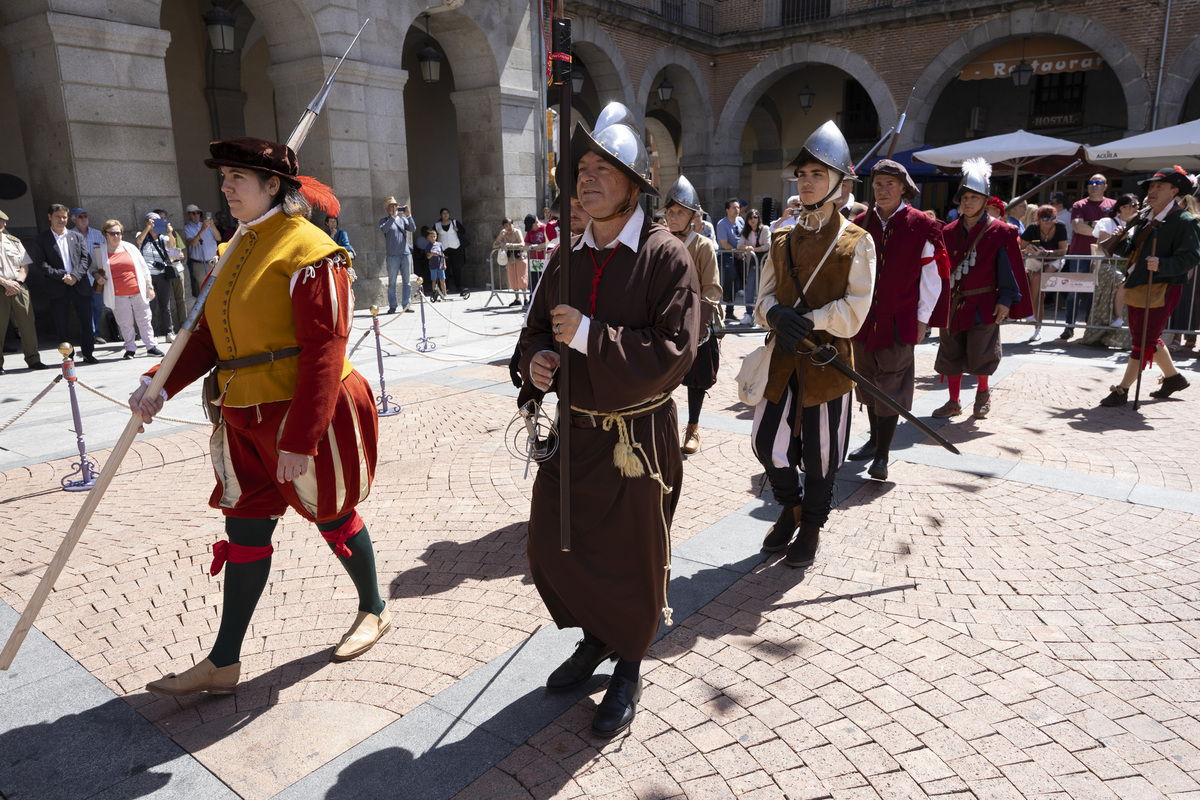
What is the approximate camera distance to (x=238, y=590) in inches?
116

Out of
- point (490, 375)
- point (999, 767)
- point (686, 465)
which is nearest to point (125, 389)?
point (490, 375)

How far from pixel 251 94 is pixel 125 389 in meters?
12.2

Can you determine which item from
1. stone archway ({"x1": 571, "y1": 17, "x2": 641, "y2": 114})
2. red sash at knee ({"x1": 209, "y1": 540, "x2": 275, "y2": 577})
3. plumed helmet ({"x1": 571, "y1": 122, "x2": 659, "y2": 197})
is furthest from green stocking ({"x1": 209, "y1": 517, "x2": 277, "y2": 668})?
stone archway ({"x1": 571, "y1": 17, "x2": 641, "y2": 114})

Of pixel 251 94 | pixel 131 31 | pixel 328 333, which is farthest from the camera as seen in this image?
pixel 251 94

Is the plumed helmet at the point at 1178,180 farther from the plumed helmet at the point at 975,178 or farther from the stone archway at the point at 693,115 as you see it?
the stone archway at the point at 693,115

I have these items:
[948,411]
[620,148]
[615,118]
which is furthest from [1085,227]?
[620,148]

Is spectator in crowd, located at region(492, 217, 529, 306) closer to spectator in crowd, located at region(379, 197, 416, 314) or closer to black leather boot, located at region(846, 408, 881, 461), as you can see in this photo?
spectator in crowd, located at region(379, 197, 416, 314)

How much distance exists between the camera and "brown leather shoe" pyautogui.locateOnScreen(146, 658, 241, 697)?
9.43 feet

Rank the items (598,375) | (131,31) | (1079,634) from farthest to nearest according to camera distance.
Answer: (131,31) < (1079,634) < (598,375)

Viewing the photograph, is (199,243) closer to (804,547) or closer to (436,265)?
(436,265)

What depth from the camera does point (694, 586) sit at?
3812 mm

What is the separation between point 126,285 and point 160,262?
1145mm

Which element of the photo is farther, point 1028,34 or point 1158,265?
point 1028,34

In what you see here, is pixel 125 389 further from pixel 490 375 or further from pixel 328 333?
pixel 328 333
